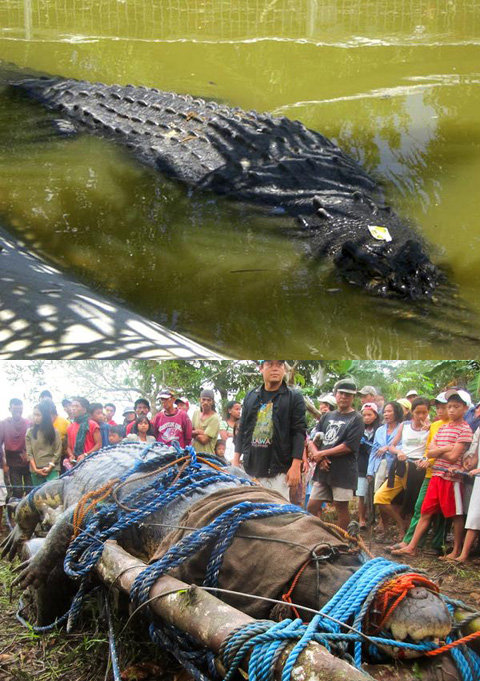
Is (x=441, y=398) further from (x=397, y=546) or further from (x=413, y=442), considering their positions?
(x=397, y=546)

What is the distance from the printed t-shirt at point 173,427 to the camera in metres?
4.30

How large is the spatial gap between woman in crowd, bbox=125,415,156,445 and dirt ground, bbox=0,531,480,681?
114cm

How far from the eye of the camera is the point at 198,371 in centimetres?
427

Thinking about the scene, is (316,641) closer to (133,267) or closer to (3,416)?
(3,416)

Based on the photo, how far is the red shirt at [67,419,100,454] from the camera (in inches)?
171

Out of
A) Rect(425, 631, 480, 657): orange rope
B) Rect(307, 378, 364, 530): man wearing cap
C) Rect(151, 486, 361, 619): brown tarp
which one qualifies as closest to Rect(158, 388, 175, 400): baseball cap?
Rect(307, 378, 364, 530): man wearing cap

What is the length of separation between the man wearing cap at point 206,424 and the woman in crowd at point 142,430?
287mm

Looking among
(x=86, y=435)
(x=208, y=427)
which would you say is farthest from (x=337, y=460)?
(x=86, y=435)

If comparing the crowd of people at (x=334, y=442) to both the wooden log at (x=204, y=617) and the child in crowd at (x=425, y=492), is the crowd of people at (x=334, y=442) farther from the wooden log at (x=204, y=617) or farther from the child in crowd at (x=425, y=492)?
the wooden log at (x=204, y=617)

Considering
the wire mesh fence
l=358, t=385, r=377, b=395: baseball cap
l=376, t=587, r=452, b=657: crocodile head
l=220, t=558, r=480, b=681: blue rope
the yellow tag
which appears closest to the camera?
l=220, t=558, r=480, b=681: blue rope

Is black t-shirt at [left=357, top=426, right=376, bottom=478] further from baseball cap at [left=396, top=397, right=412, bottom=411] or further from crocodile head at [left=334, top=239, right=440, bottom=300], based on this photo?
crocodile head at [left=334, top=239, right=440, bottom=300]

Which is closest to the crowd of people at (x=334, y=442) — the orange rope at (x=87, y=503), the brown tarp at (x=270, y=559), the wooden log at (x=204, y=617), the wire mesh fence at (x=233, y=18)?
the orange rope at (x=87, y=503)

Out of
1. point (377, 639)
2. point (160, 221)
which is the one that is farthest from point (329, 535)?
point (160, 221)

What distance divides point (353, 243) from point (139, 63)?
8140 millimetres
